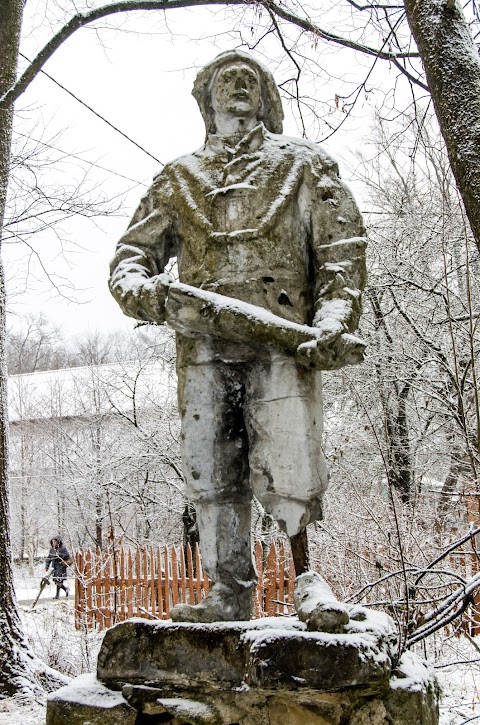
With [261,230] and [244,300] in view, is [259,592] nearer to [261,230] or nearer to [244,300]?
[244,300]

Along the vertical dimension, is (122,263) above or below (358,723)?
above

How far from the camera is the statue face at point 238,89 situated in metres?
3.57

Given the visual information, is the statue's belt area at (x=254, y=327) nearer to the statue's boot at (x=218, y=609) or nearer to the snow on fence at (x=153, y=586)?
the statue's boot at (x=218, y=609)

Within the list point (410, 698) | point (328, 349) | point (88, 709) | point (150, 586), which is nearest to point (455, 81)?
point (328, 349)

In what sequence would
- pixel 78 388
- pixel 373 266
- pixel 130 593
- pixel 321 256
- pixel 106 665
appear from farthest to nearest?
pixel 78 388 → pixel 373 266 → pixel 130 593 → pixel 321 256 → pixel 106 665

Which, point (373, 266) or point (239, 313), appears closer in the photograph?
point (239, 313)

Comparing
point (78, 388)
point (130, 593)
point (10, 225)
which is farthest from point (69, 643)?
point (78, 388)

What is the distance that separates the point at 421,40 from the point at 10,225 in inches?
226

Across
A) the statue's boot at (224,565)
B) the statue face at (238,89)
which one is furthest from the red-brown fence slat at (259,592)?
the statue face at (238,89)

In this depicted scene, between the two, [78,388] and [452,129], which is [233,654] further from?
[78,388]

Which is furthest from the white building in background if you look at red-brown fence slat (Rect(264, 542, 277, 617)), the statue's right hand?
the statue's right hand

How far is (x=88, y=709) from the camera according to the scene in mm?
3031

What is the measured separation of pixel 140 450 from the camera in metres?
16.6

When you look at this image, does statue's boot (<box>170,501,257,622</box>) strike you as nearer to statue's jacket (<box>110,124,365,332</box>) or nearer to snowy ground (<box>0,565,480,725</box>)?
statue's jacket (<box>110,124,365,332</box>)
